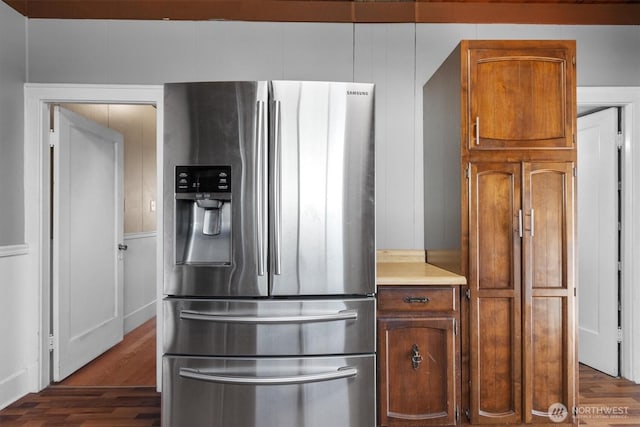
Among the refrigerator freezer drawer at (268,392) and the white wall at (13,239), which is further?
the white wall at (13,239)

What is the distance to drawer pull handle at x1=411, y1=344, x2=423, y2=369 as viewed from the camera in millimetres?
Result: 2168

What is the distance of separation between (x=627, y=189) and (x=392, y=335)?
2.00 m

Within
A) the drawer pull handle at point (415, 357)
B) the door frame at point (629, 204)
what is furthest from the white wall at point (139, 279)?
the door frame at point (629, 204)

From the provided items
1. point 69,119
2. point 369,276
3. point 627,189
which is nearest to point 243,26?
point 69,119

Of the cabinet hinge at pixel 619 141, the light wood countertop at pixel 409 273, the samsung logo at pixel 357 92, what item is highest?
the samsung logo at pixel 357 92

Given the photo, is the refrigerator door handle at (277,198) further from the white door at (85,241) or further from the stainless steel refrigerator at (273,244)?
the white door at (85,241)

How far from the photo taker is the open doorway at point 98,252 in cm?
301

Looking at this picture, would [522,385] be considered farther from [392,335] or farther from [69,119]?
[69,119]

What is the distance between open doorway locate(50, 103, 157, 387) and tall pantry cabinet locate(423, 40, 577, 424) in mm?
2177

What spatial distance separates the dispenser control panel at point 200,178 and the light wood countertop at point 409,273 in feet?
2.94

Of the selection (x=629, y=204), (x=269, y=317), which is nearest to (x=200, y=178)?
(x=269, y=317)

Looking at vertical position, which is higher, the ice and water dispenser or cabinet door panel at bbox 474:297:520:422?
the ice and water dispenser

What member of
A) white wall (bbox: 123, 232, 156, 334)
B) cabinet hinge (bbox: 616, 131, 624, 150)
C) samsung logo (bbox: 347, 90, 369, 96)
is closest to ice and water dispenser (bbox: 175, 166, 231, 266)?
samsung logo (bbox: 347, 90, 369, 96)

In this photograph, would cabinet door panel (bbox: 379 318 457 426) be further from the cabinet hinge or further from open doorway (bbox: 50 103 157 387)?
the cabinet hinge
